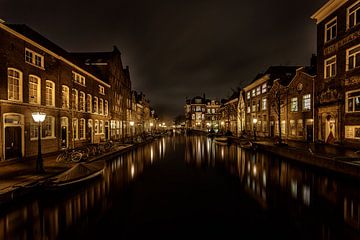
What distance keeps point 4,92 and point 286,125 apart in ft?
116

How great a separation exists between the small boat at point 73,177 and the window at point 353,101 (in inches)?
892

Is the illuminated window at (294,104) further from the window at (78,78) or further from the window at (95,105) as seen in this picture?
the window at (78,78)

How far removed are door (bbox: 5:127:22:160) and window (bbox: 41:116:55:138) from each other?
2.82 m

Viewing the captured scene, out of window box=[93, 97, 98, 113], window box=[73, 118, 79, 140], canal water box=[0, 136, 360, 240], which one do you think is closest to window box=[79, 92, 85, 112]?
window box=[73, 118, 79, 140]

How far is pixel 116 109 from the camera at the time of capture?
3969 cm

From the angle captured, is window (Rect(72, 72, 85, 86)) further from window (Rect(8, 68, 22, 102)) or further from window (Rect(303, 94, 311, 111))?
window (Rect(303, 94, 311, 111))

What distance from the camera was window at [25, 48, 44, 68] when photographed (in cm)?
1643

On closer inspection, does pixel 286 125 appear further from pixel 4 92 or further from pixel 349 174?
pixel 4 92

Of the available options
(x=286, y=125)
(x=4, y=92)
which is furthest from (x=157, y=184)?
(x=286, y=125)

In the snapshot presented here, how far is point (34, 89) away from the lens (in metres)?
17.3

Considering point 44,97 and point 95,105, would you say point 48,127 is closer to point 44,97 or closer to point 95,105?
point 44,97

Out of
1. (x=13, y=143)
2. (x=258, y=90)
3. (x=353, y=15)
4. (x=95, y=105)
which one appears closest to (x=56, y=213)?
(x=13, y=143)

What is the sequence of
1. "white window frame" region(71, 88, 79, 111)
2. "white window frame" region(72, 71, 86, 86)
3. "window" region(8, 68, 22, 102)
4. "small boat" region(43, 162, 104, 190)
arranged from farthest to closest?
"white window frame" region(72, 71, 86, 86), "white window frame" region(71, 88, 79, 111), "window" region(8, 68, 22, 102), "small boat" region(43, 162, 104, 190)

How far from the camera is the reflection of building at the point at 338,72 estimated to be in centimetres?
1961
